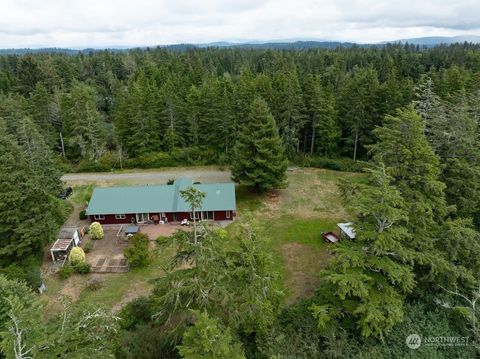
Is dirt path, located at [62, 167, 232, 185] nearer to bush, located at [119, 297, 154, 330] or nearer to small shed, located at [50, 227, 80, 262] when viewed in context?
small shed, located at [50, 227, 80, 262]

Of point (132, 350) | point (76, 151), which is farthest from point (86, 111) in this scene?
point (132, 350)

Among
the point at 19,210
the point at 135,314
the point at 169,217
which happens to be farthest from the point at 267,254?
the point at 169,217

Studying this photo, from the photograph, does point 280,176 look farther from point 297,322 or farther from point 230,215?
point 297,322

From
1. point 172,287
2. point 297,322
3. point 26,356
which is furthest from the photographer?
point 297,322

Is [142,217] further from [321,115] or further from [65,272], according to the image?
[321,115]

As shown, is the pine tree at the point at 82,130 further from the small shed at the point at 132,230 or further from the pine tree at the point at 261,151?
the pine tree at the point at 261,151

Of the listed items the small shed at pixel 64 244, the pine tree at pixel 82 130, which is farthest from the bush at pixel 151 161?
the small shed at pixel 64 244
